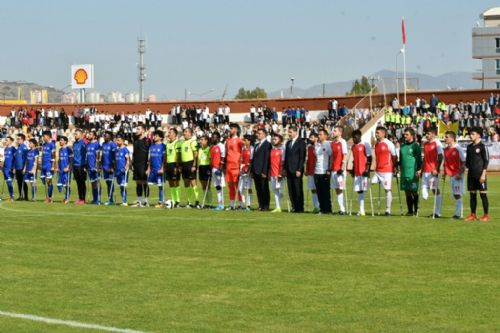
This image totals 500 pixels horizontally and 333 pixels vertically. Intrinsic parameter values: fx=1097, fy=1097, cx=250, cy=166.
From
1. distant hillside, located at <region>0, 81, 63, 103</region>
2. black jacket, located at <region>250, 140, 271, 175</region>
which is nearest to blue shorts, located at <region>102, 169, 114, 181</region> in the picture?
black jacket, located at <region>250, 140, 271, 175</region>

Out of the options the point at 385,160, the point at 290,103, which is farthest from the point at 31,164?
the point at 290,103

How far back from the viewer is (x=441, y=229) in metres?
21.9

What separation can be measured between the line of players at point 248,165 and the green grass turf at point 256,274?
5.34ft

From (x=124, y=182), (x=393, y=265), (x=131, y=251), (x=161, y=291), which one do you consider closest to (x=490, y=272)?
(x=393, y=265)

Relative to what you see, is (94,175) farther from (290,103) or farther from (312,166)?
(290,103)

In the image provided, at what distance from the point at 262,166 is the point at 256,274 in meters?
13.0

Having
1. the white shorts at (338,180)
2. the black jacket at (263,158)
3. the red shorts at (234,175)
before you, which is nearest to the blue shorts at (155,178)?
the red shorts at (234,175)

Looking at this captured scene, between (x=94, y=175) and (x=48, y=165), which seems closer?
(x=94, y=175)

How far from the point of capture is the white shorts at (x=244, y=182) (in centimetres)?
2906

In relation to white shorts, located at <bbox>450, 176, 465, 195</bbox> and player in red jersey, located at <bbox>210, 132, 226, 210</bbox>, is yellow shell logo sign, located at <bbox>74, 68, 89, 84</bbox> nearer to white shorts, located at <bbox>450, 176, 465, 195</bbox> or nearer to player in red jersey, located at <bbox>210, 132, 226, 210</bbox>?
player in red jersey, located at <bbox>210, 132, 226, 210</bbox>

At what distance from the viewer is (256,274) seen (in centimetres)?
1518

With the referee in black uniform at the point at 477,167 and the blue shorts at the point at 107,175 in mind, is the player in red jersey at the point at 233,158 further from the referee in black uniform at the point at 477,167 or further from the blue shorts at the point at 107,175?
the referee in black uniform at the point at 477,167

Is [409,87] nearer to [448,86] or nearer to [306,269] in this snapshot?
[448,86]

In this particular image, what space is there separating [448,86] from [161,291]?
6965 centimetres
